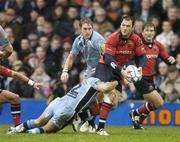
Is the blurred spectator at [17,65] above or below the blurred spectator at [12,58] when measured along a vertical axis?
below

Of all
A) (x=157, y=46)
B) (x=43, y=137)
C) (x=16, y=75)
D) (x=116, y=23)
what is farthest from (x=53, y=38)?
(x=43, y=137)

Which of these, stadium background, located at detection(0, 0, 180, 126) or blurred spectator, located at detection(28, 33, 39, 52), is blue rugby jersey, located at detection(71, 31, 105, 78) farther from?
blurred spectator, located at detection(28, 33, 39, 52)

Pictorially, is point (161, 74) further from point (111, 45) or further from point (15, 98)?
point (15, 98)

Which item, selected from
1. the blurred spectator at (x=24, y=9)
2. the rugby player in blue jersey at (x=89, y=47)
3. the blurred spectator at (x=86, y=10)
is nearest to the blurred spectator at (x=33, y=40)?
A: the blurred spectator at (x=24, y=9)

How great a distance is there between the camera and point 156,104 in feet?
51.6

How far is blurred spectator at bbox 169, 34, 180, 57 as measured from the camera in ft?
65.5

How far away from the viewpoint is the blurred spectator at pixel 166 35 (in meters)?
20.1

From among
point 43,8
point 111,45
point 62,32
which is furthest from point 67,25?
point 111,45

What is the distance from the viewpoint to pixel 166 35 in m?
20.2

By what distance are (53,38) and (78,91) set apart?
7.72 metres

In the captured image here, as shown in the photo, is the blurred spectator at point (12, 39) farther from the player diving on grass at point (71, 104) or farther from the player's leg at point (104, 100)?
the player diving on grass at point (71, 104)

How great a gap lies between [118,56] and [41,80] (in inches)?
238

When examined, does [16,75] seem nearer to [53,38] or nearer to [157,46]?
[157,46]

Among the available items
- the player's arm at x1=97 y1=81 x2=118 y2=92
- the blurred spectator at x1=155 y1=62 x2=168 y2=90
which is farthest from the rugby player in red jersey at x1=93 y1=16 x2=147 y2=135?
the blurred spectator at x1=155 y1=62 x2=168 y2=90
